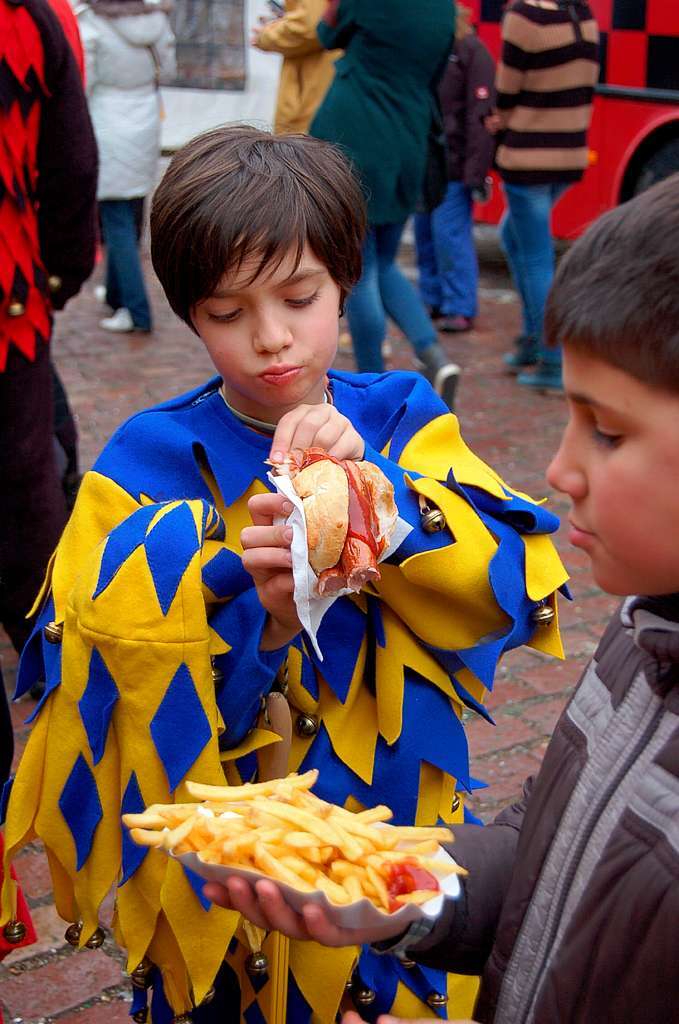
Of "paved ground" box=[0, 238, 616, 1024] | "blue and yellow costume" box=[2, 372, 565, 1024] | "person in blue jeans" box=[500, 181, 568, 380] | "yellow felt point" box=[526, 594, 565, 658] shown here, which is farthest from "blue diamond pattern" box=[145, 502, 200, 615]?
A: "person in blue jeans" box=[500, 181, 568, 380]

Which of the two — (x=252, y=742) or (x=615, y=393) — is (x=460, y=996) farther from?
(x=615, y=393)

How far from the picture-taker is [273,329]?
183 cm

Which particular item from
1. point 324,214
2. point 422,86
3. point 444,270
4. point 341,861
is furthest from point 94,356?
point 341,861

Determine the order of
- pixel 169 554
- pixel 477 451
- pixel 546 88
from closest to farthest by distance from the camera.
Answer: pixel 169 554 → pixel 477 451 → pixel 546 88

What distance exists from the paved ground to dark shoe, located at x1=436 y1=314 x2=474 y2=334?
3.7 inches

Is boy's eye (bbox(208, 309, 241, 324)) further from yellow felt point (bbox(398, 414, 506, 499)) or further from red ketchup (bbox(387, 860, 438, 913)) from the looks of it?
red ketchup (bbox(387, 860, 438, 913))

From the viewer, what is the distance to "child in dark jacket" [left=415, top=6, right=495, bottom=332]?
7703mm

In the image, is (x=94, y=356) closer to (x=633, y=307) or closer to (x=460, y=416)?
(x=460, y=416)

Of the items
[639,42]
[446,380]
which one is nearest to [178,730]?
[446,380]

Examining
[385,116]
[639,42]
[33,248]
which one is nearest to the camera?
[33,248]

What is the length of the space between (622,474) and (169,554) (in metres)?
0.64

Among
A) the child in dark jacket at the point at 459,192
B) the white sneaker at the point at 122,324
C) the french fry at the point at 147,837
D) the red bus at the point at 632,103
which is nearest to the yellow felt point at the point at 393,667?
the french fry at the point at 147,837

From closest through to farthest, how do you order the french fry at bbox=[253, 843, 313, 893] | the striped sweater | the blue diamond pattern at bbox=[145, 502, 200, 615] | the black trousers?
the french fry at bbox=[253, 843, 313, 893] → the blue diamond pattern at bbox=[145, 502, 200, 615] → the black trousers → the striped sweater

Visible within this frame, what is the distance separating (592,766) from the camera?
1.48m
